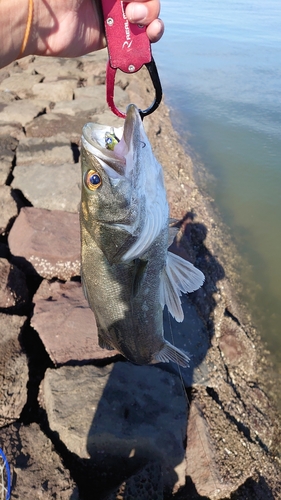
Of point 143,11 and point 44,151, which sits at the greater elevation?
point 143,11

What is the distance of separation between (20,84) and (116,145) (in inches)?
281

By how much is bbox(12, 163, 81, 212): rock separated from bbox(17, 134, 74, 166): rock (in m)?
0.19

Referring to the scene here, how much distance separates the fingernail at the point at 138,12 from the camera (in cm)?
192

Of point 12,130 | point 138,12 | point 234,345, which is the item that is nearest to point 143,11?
point 138,12

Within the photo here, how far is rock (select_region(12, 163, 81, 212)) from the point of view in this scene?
447 centimetres

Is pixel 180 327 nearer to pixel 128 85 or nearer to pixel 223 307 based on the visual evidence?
pixel 223 307

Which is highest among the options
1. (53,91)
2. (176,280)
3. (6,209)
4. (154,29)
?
(154,29)

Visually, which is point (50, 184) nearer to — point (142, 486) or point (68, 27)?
point (68, 27)

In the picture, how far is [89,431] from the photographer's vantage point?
108 inches

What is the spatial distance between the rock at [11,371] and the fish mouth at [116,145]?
6.64 feet

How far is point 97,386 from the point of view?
296cm

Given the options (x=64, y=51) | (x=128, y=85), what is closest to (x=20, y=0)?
(x=64, y=51)

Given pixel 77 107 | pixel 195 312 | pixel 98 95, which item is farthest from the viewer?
pixel 98 95

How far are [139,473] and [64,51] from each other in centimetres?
301
